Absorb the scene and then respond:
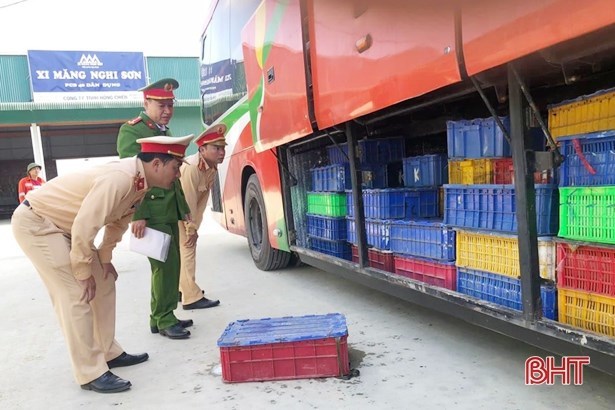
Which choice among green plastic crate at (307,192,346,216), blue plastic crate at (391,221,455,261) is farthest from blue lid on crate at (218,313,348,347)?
green plastic crate at (307,192,346,216)

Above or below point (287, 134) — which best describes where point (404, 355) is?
below

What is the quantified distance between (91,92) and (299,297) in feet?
58.5

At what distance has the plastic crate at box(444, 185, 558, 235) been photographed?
2299mm

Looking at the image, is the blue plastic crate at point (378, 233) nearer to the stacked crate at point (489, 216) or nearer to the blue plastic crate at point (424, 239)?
the blue plastic crate at point (424, 239)

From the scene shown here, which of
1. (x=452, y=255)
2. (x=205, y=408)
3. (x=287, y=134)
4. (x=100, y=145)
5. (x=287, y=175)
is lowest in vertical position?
(x=205, y=408)

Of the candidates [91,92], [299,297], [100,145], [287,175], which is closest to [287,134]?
[287,175]

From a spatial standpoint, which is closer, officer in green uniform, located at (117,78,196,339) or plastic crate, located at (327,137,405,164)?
officer in green uniform, located at (117,78,196,339)

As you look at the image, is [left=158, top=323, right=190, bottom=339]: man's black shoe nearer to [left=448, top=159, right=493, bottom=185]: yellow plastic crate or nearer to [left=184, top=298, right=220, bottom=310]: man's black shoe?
[left=184, top=298, right=220, bottom=310]: man's black shoe

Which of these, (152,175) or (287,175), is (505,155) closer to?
(152,175)

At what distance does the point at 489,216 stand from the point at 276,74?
2.51 meters

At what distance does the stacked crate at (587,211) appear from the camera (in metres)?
2.01

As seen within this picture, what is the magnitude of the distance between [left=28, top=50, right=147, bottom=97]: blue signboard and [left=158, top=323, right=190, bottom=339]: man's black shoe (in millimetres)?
17810

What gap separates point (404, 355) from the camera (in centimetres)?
311

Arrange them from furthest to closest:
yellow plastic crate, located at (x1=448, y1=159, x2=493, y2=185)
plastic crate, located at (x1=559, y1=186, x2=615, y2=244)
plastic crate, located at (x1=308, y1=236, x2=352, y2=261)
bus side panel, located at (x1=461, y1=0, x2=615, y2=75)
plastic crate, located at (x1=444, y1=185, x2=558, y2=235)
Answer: plastic crate, located at (x1=308, y1=236, x2=352, y2=261)
yellow plastic crate, located at (x1=448, y1=159, x2=493, y2=185)
plastic crate, located at (x1=444, y1=185, x2=558, y2=235)
plastic crate, located at (x1=559, y1=186, x2=615, y2=244)
bus side panel, located at (x1=461, y1=0, x2=615, y2=75)
